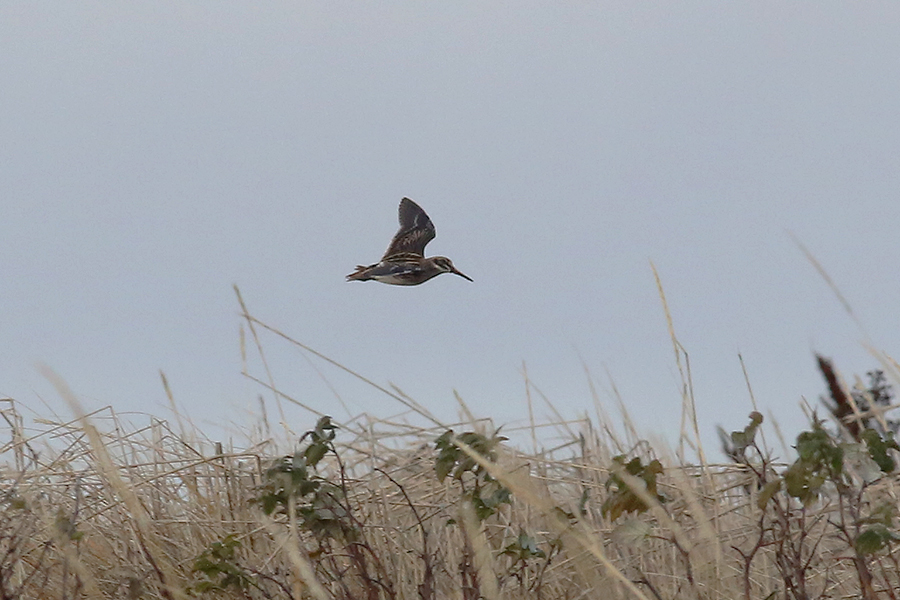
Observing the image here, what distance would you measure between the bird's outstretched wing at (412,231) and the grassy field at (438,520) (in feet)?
13.8

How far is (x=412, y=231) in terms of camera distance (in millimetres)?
9438

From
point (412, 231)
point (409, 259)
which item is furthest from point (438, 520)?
point (412, 231)

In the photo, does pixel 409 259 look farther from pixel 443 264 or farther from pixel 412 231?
pixel 412 231

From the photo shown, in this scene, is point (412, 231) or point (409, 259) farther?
point (412, 231)

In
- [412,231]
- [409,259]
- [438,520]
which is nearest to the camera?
[438,520]

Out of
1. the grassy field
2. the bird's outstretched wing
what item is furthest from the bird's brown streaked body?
the grassy field

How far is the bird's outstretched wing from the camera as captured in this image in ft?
30.3

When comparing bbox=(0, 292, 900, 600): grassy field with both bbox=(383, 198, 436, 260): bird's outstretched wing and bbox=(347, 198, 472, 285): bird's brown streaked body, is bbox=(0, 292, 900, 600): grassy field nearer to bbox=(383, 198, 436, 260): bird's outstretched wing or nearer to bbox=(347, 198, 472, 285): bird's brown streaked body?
bbox=(347, 198, 472, 285): bird's brown streaked body

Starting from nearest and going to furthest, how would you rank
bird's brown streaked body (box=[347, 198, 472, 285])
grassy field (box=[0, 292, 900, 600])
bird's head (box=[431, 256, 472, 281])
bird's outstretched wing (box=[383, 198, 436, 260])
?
grassy field (box=[0, 292, 900, 600]), bird's brown streaked body (box=[347, 198, 472, 285]), bird's head (box=[431, 256, 472, 281]), bird's outstretched wing (box=[383, 198, 436, 260])

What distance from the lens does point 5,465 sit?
16.4 feet

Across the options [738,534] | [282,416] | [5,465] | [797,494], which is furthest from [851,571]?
[5,465]

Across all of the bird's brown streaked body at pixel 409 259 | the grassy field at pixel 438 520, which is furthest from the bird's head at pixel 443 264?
the grassy field at pixel 438 520

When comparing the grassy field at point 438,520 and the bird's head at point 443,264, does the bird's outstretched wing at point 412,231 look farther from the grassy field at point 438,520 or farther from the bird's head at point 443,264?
the grassy field at point 438,520

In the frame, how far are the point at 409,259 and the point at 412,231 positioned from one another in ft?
2.86
